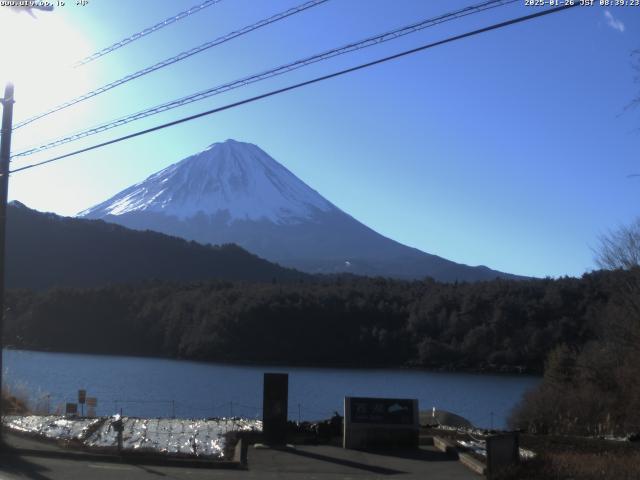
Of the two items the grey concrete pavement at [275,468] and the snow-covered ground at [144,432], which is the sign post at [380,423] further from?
the snow-covered ground at [144,432]

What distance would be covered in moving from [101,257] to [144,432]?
97402 mm

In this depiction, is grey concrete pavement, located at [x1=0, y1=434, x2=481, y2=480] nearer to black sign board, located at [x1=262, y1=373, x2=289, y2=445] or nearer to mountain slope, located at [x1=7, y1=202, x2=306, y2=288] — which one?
black sign board, located at [x1=262, y1=373, x2=289, y2=445]

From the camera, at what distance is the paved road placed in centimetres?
1228

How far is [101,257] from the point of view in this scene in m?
110

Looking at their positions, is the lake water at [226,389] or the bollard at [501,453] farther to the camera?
the lake water at [226,389]

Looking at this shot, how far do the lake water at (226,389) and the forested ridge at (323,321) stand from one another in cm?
535

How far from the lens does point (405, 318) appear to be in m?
80.0

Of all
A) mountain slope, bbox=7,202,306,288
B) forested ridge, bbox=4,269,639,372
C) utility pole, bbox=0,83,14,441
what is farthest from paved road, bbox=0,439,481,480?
mountain slope, bbox=7,202,306,288

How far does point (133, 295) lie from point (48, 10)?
76879 mm

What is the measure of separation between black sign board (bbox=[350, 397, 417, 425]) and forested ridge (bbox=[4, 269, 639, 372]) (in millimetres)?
47702

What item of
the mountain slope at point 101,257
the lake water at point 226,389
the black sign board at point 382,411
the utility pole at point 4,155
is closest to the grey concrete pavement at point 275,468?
the black sign board at point 382,411

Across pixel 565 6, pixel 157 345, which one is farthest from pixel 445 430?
pixel 157 345

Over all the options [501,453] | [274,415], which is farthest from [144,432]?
[501,453]

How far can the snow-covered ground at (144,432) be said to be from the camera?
15.0 metres
